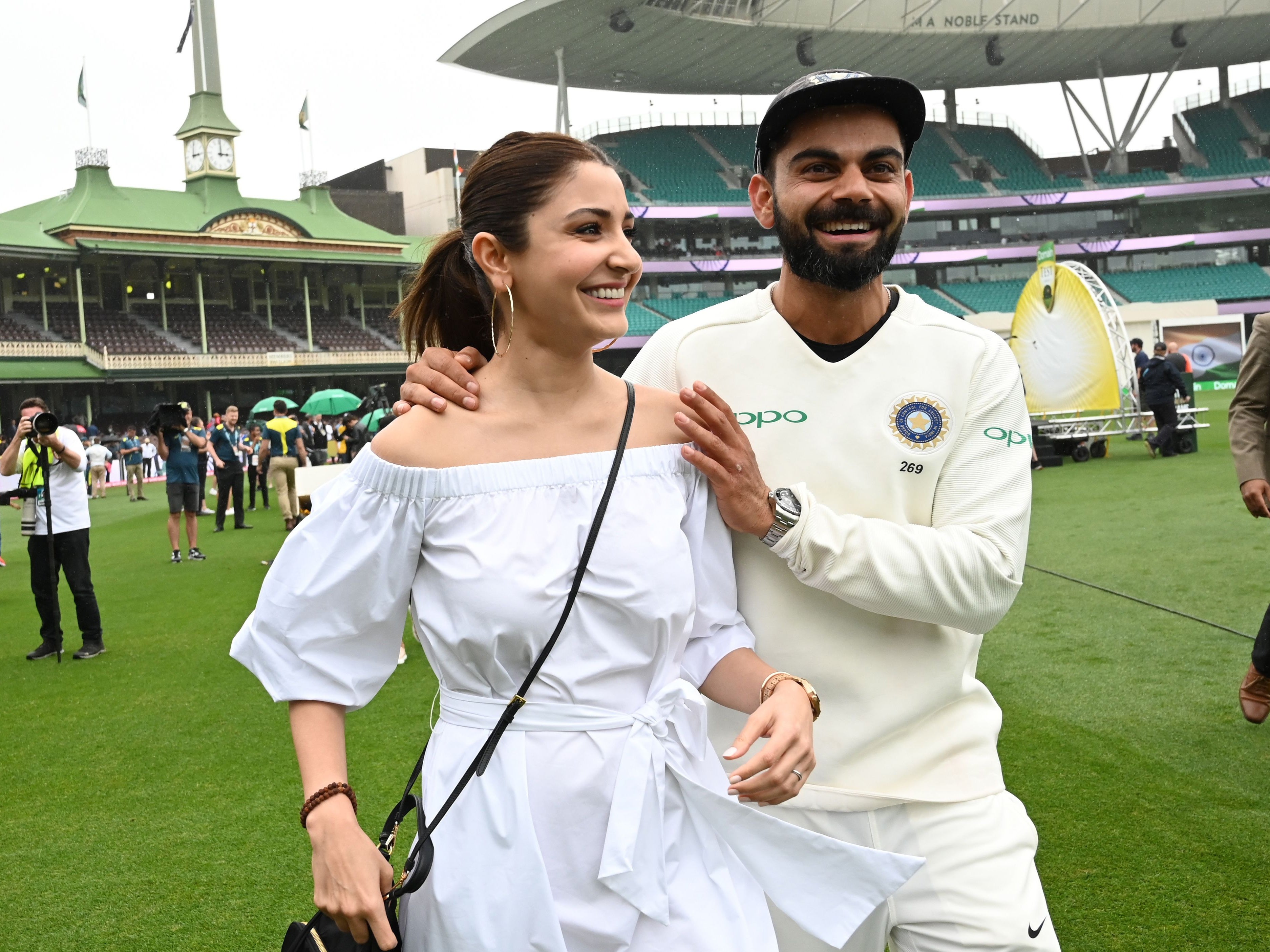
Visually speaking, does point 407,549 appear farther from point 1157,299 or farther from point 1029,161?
point 1029,161

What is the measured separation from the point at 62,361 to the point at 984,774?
129 ft

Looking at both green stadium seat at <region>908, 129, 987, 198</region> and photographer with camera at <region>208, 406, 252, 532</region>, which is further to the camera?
green stadium seat at <region>908, 129, 987, 198</region>

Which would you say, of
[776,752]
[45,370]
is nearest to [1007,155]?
[45,370]

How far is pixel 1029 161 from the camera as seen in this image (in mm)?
51188

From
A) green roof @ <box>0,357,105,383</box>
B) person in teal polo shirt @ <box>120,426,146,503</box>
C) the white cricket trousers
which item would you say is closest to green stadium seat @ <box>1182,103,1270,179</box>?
person in teal polo shirt @ <box>120,426,146,503</box>

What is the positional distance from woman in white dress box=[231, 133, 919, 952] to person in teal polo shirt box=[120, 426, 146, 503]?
2412cm

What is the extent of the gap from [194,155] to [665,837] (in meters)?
48.4

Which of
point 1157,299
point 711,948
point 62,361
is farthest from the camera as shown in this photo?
point 1157,299

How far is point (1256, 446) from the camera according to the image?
4.98 metres

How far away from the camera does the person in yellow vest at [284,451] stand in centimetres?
1555

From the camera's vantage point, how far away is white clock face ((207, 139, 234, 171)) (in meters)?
44.3

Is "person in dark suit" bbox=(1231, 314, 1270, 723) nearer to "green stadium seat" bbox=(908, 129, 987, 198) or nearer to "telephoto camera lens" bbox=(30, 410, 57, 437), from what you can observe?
"telephoto camera lens" bbox=(30, 410, 57, 437)

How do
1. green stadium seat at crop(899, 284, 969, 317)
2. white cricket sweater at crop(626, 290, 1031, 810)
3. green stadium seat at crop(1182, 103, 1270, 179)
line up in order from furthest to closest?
1. green stadium seat at crop(1182, 103, 1270, 179)
2. green stadium seat at crop(899, 284, 969, 317)
3. white cricket sweater at crop(626, 290, 1031, 810)

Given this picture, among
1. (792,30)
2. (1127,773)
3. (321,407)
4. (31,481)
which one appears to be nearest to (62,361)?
(321,407)
